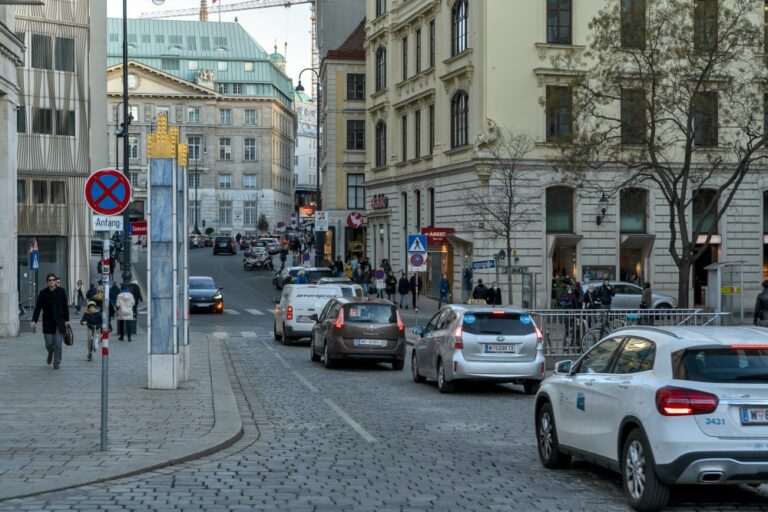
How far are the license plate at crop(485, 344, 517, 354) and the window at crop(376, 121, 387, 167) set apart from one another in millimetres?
44586

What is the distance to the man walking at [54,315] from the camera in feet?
75.7

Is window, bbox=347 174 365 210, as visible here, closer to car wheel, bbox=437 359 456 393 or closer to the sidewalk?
the sidewalk

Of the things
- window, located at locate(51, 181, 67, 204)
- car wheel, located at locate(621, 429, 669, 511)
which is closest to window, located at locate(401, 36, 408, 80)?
window, located at locate(51, 181, 67, 204)

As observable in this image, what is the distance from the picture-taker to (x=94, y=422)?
14.9m

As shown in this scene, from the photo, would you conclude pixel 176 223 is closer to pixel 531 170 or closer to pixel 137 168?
pixel 531 170

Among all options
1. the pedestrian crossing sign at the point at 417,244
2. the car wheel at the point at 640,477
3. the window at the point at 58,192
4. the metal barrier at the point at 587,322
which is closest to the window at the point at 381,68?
the window at the point at 58,192

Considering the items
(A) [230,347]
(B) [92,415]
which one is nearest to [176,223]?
(B) [92,415]

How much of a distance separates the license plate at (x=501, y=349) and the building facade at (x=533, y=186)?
26.1 meters

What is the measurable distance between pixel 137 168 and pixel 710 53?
10946 centimetres

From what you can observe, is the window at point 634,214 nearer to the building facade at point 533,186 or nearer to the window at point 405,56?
the building facade at point 533,186

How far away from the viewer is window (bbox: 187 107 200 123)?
139 m

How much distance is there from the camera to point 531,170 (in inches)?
1944

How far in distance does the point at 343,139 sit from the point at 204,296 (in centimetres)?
3086

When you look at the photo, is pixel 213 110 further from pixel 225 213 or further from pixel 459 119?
pixel 459 119
